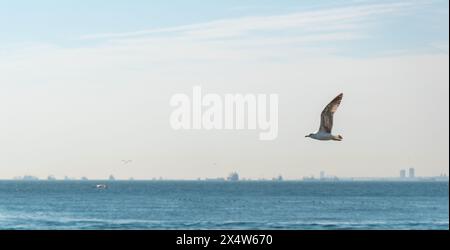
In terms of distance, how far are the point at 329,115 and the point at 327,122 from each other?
18.3 inches

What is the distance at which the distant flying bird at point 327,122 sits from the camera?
3656cm

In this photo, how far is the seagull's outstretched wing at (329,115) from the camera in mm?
36469

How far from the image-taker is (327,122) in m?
37.4

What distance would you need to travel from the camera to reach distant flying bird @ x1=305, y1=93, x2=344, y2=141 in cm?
3656

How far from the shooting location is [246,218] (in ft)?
342

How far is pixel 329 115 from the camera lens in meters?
37.0

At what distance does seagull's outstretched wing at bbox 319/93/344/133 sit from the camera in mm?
36469
